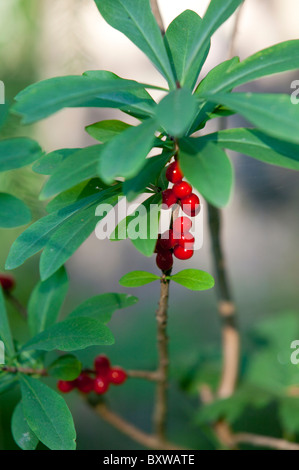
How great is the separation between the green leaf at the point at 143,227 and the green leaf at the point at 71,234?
0.04 metres

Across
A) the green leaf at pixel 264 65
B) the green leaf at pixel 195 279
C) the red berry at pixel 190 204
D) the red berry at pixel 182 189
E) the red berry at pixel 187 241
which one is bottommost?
the green leaf at pixel 195 279

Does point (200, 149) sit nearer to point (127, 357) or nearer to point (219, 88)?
point (219, 88)

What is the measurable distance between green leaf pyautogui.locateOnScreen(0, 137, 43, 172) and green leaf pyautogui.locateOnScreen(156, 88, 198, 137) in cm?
19

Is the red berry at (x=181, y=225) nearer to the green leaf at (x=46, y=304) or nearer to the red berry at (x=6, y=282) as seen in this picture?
the green leaf at (x=46, y=304)

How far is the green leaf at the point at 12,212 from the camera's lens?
0.58m

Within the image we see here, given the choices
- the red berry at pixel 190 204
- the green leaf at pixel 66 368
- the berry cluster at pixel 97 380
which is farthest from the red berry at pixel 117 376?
the red berry at pixel 190 204

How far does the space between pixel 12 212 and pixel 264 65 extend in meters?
0.36

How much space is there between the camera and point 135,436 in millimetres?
1018

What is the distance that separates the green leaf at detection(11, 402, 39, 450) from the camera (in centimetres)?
70

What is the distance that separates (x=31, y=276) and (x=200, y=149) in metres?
1.22

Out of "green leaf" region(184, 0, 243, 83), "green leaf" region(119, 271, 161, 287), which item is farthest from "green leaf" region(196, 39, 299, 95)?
"green leaf" region(119, 271, 161, 287)

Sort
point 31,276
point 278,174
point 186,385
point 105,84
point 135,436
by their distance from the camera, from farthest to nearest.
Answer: point 31,276 < point 278,174 < point 186,385 < point 135,436 < point 105,84

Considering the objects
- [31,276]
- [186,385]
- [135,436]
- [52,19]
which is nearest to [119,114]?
[31,276]

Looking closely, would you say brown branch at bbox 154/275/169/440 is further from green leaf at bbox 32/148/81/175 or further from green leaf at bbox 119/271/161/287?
green leaf at bbox 32/148/81/175
